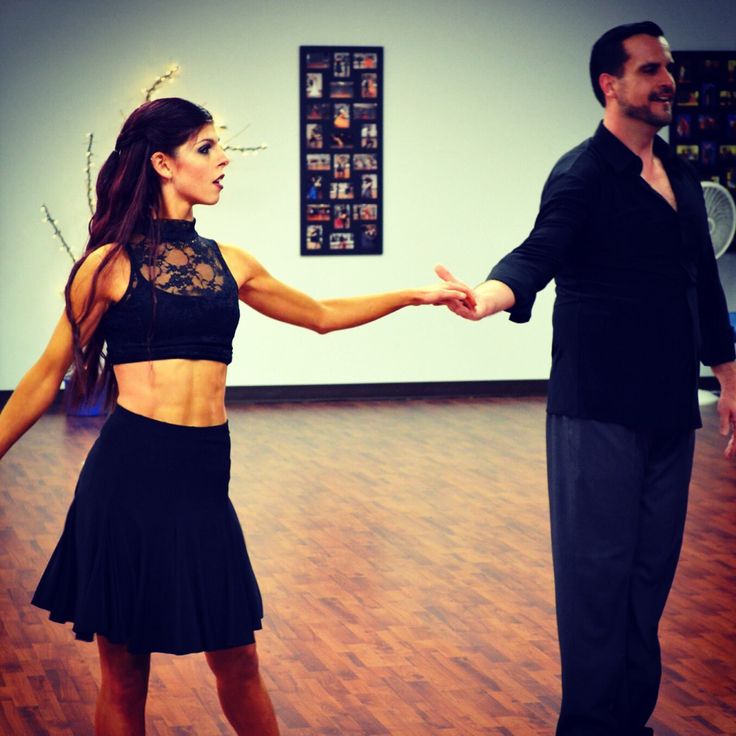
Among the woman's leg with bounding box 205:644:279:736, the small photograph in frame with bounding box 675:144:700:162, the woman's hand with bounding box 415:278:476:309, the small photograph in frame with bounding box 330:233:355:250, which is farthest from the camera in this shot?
the small photograph in frame with bounding box 675:144:700:162

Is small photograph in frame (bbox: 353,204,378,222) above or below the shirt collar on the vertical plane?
below

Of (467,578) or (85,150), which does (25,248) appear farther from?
(467,578)

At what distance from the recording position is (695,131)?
388 inches

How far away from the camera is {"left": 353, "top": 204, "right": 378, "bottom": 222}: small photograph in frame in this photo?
945 centimetres

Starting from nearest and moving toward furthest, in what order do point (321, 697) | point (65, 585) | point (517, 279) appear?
1. point (65, 585)
2. point (517, 279)
3. point (321, 697)

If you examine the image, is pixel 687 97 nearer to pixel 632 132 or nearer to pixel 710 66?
pixel 710 66

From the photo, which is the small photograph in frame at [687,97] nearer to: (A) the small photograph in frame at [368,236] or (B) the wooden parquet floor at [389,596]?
(A) the small photograph in frame at [368,236]

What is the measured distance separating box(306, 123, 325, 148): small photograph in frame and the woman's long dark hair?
681 cm

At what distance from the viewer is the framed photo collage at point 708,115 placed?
9.75 m

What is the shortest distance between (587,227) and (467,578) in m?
2.27

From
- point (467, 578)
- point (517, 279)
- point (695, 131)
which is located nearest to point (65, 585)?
point (517, 279)

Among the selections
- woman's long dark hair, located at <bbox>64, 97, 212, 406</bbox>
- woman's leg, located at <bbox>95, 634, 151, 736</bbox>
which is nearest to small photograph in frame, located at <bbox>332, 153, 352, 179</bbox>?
woman's long dark hair, located at <bbox>64, 97, 212, 406</bbox>

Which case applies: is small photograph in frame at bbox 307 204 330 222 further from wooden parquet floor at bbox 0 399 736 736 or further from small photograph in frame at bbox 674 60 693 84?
small photograph in frame at bbox 674 60 693 84

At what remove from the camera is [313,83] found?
927 cm
